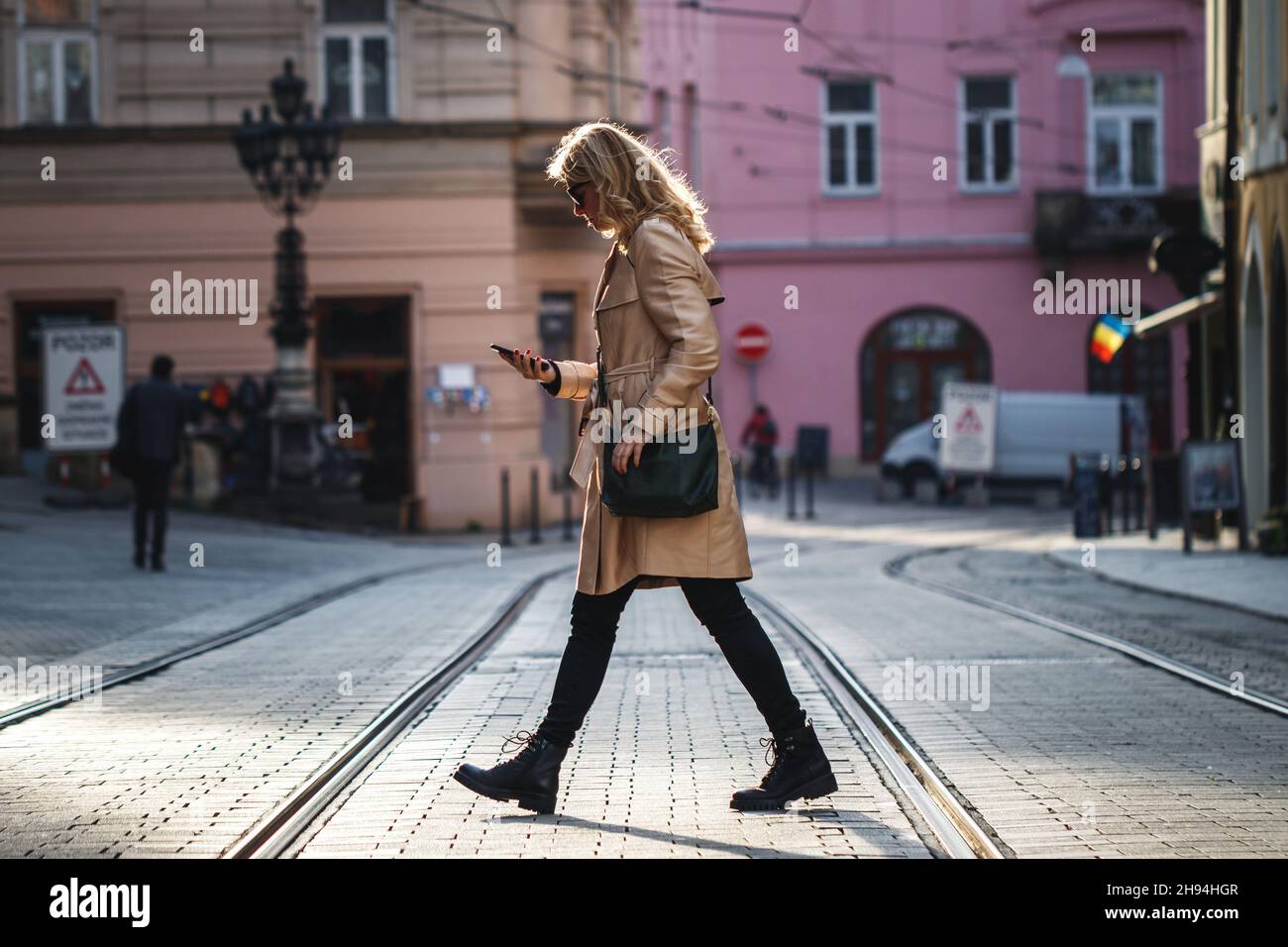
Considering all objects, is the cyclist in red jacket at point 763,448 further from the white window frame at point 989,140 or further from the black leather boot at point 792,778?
the black leather boot at point 792,778

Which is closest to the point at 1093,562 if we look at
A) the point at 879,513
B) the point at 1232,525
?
the point at 1232,525

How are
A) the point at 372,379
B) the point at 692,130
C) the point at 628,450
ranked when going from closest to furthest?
the point at 628,450 → the point at 372,379 → the point at 692,130

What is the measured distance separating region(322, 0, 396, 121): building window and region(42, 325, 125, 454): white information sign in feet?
29.6

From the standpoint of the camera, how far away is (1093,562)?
1741 cm

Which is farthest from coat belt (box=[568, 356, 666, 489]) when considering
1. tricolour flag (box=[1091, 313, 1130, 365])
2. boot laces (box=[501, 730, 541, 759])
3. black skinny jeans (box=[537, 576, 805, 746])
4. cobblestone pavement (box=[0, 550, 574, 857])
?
tricolour flag (box=[1091, 313, 1130, 365])

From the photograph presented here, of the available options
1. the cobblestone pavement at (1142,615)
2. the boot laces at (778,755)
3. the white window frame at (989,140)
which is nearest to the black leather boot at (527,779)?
the boot laces at (778,755)

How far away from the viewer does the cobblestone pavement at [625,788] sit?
499cm

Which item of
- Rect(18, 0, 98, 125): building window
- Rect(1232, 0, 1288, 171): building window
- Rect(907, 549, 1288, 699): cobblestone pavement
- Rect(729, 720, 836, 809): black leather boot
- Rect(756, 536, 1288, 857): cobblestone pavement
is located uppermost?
Rect(18, 0, 98, 125): building window

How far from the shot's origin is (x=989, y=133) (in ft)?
121

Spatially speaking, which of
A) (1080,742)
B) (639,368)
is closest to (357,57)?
(1080,742)

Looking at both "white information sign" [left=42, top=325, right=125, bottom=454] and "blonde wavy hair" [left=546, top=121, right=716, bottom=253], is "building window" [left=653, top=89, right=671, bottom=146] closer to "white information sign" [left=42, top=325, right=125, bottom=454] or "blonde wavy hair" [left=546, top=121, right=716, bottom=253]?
"white information sign" [left=42, top=325, right=125, bottom=454]

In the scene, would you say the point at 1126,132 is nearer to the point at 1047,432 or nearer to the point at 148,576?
the point at 1047,432

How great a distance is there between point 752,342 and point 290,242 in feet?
53.0

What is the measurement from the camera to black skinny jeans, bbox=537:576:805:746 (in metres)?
5.40
